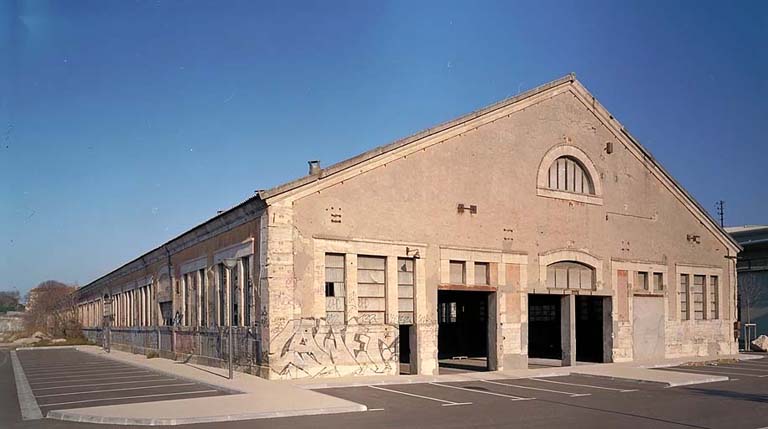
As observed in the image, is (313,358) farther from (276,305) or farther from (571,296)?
(571,296)

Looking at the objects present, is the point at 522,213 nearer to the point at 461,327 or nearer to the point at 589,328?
the point at 589,328

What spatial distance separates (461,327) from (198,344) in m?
12.6

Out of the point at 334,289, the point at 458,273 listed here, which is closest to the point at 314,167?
the point at 334,289

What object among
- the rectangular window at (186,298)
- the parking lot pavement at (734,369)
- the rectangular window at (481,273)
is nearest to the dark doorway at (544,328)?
the parking lot pavement at (734,369)

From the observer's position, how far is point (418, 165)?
25.1 m

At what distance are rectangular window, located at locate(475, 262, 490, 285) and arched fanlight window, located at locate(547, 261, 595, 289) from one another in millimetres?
3094

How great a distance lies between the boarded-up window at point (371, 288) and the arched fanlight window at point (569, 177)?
28.1ft

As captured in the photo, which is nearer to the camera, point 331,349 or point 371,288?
point 331,349

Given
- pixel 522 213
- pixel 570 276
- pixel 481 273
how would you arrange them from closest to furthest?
pixel 481 273 → pixel 522 213 → pixel 570 276

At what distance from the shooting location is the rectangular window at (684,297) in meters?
33.5

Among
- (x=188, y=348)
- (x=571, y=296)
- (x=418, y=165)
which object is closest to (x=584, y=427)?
(x=418, y=165)

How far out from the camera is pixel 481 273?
87.0 feet

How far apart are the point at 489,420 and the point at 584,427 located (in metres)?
1.79

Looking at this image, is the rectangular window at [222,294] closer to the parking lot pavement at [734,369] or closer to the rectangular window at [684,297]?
the parking lot pavement at [734,369]
